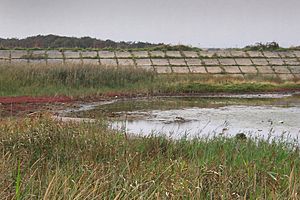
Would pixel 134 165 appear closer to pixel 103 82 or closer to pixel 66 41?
pixel 103 82

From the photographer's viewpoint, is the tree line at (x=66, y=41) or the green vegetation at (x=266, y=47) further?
the tree line at (x=66, y=41)

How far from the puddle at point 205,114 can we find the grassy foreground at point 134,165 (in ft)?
10.2

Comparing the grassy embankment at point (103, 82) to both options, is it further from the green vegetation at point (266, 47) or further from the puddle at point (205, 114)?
the green vegetation at point (266, 47)

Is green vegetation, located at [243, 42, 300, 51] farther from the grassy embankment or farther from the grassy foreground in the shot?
the grassy foreground

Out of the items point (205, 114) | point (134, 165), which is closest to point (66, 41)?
point (205, 114)

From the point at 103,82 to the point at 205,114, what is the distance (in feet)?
29.2

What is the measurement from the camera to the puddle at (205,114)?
12.3 metres

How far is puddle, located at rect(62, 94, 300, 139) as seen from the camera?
12.3 metres

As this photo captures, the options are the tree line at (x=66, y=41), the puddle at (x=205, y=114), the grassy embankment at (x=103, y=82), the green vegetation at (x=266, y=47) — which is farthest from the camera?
the tree line at (x=66, y=41)

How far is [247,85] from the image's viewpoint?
Answer: 26.0 metres

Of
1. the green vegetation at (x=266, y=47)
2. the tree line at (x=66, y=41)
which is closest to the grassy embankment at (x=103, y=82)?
the green vegetation at (x=266, y=47)

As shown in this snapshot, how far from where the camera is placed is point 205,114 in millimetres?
16078

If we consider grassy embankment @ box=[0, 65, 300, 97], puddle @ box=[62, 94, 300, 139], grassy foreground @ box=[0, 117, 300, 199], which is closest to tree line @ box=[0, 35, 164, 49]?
grassy embankment @ box=[0, 65, 300, 97]

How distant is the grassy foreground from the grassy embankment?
41.9ft
